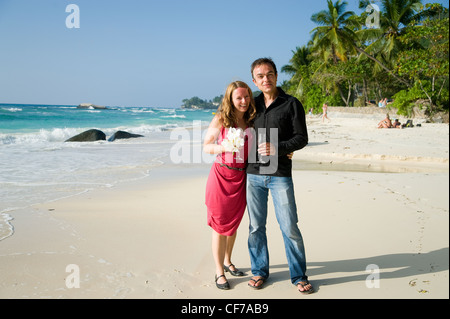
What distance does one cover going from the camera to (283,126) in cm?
287

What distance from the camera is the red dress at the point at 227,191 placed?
9.86 ft

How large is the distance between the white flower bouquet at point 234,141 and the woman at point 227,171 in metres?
0.08

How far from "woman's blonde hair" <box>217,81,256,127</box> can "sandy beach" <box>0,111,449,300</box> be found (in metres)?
1.40

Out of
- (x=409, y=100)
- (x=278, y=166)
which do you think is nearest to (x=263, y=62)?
(x=278, y=166)

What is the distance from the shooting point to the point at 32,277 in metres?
3.04

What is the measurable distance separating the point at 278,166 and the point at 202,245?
1.46 meters

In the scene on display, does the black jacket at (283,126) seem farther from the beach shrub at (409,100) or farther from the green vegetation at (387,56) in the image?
the beach shrub at (409,100)

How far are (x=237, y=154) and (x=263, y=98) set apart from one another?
0.54 meters

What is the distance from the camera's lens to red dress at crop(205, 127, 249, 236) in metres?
3.01

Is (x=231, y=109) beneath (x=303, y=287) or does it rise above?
above

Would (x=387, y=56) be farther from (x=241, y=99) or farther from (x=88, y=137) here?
(x=241, y=99)

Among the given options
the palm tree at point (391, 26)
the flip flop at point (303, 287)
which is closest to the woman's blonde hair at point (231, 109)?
the flip flop at point (303, 287)
